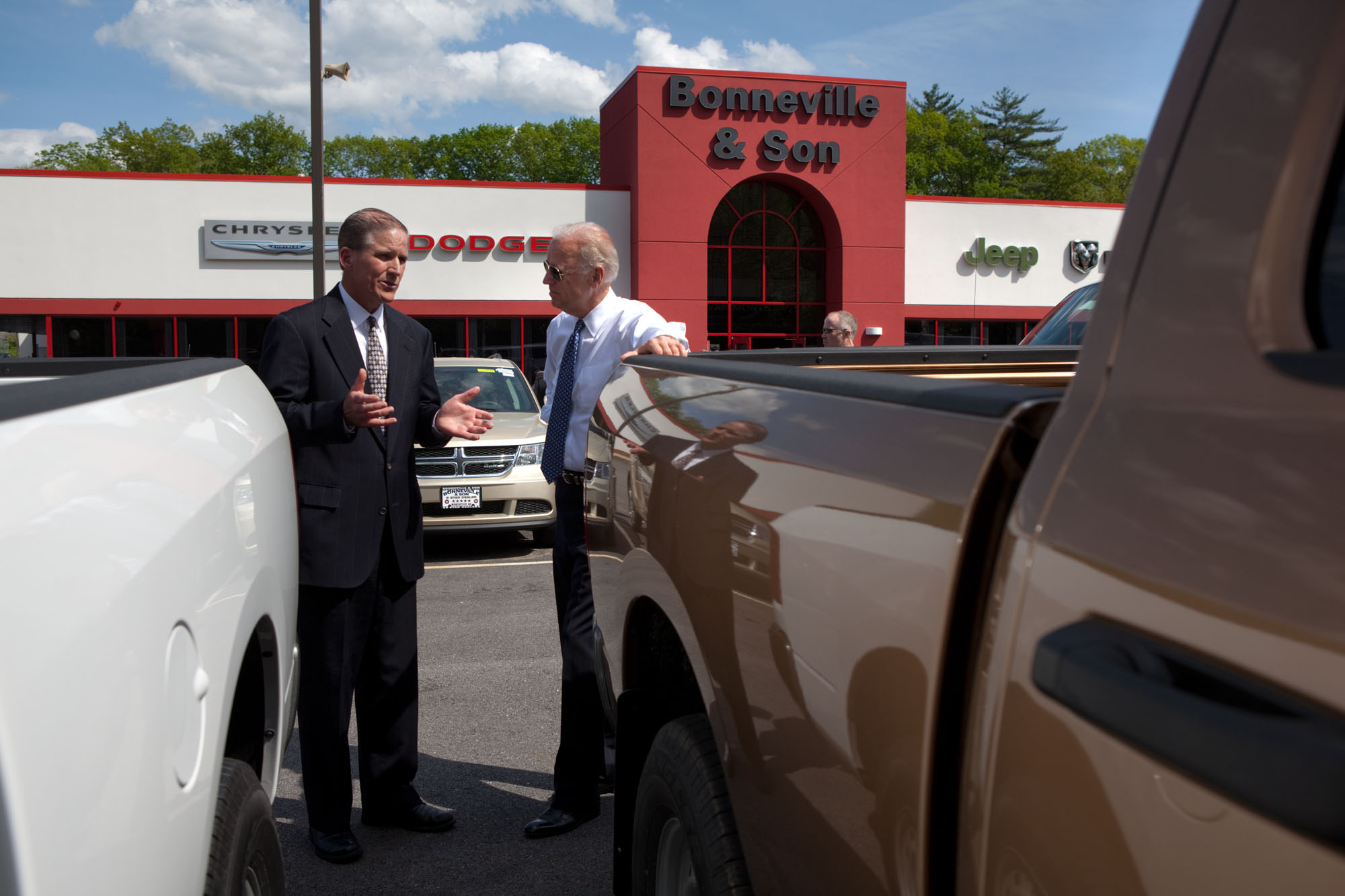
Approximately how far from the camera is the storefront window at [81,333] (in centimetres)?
2186

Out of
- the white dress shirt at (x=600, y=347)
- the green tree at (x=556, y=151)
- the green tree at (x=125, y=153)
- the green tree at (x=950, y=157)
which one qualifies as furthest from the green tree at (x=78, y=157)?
the white dress shirt at (x=600, y=347)

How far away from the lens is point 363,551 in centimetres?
365

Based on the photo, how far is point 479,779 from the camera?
4.31 meters

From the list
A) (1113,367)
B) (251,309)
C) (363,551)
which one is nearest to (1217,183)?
(1113,367)

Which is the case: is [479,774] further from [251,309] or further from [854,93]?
[854,93]

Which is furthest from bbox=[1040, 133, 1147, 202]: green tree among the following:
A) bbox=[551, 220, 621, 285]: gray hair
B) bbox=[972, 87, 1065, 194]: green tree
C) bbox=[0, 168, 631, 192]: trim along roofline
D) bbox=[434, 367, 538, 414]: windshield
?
bbox=[551, 220, 621, 285]: gray hair

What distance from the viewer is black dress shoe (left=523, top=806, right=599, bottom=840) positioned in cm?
377

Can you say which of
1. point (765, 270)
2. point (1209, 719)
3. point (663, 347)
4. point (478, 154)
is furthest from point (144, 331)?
point (478, 154)

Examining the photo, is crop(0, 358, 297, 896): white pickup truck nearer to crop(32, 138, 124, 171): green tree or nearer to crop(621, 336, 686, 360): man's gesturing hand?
crop(621, 336, 686, 360): man's gesturing hand

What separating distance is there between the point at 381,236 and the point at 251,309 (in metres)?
20.1

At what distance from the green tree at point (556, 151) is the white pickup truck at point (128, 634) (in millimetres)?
90344

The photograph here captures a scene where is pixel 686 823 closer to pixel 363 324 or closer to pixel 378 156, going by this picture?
pixel 363 324

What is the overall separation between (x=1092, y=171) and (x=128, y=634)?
8705 centimetres

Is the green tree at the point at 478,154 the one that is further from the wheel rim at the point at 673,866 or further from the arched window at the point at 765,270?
the wheel rim at the point at 673,866
